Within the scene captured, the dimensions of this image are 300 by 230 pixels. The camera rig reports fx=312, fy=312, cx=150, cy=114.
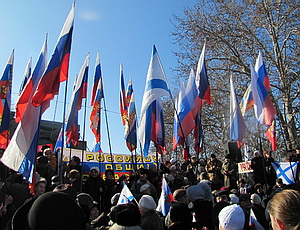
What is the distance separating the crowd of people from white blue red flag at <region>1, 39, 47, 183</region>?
0.95 feet

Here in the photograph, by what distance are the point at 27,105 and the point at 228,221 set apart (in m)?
4.03

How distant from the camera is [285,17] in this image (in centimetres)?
1741

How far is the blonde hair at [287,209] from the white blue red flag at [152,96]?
5.67m

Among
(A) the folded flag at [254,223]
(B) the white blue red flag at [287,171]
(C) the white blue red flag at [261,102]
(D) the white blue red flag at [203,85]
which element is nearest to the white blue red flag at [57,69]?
(D) the white blue red flag at [203,85]

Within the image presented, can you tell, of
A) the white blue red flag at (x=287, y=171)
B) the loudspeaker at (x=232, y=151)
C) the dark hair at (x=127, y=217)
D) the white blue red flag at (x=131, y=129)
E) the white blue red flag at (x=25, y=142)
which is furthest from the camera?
the loudspeaker at (x=232, y=151)

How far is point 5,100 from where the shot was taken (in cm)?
730

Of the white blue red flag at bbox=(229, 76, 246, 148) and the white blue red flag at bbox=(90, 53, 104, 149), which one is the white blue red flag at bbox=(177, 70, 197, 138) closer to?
the white blue red flag at bbox=(229, 76, 246, 148)

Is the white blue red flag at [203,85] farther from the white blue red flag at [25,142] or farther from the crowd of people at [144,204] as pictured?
the white blue red flag at [25,142]

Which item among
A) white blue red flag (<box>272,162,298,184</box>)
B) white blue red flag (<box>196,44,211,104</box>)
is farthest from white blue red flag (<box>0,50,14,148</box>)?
white blue red flag (<box>272,162,298,184</box>)

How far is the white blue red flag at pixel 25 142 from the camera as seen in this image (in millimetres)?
4980

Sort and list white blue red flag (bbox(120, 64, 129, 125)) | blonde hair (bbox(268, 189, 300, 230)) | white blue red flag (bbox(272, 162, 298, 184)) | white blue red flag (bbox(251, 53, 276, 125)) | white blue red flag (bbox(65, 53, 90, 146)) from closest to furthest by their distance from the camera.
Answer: blonde hair (bbox(268, 189, 300, 230)) < white blue red flag (bbox(65, 53, 90, 146)) < white blue red flag (bbox(251, 53, 276, 125)) < white blue red flag (bbox(272, 162, 298, 184)) < white blue red flag (bbox(120, 64, 129, 125))

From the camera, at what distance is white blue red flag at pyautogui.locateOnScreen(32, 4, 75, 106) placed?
558 cm

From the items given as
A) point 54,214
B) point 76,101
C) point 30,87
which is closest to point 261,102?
point 76,101

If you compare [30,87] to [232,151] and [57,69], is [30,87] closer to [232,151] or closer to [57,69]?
[57,69]
